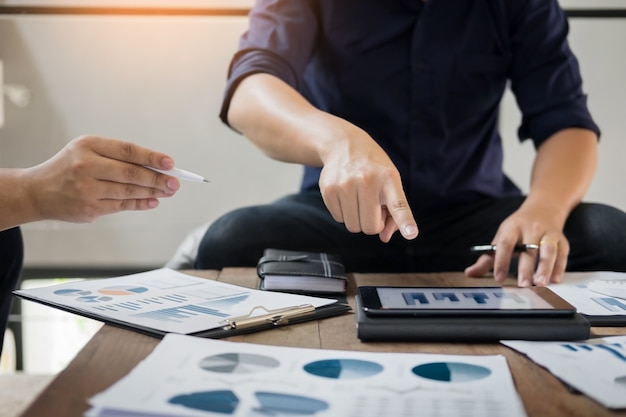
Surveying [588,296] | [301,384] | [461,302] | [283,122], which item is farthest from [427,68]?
[301,384]

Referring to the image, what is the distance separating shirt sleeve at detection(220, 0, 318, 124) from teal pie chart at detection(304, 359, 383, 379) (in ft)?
2.65

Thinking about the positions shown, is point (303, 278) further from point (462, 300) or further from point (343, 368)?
point (343, 368)

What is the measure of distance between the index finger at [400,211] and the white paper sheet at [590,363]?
17 centimetres

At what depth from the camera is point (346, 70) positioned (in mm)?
1466

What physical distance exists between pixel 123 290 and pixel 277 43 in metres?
0.69

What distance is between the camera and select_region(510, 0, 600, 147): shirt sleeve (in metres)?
1.46

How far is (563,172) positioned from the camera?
1.31 meters

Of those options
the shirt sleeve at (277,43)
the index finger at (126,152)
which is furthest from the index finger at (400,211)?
the shirt sleeve at (277,43)

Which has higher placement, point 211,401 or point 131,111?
point 131,111

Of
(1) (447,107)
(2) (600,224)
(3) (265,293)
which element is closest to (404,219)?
(3) (265,293)

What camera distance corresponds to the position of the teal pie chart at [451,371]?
577mm

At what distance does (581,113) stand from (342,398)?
112 centimetres

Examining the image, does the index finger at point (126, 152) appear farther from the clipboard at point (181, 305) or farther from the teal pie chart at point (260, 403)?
the teal pie chart at point (260, 403)

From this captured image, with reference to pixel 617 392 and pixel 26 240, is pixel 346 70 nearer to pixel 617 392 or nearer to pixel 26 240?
pixel 617 392
